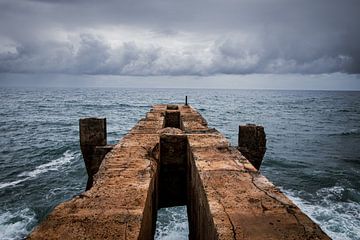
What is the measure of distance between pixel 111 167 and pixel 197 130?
3102 millimetres

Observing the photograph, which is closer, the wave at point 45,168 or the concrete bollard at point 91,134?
the concrete bollard at point 91,134

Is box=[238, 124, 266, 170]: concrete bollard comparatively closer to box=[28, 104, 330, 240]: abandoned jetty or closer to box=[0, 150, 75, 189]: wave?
box=[28, 104, 330, 240]: abandoned jetty

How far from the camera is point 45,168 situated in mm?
13055

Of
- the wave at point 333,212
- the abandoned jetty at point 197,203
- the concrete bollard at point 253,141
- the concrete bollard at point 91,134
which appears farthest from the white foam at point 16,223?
the wave at point 333,212

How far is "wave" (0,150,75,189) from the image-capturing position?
11.1 meters

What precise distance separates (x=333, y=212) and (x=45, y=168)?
12.2 m

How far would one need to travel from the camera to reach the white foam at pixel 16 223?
7.48 m

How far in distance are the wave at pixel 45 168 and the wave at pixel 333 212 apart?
10691 millimetres

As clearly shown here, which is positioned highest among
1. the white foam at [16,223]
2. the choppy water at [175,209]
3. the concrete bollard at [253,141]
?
the concrete bollard at [253,141]

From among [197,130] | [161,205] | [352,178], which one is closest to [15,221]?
[161,205]

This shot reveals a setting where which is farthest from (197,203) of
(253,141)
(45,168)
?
(45,168)

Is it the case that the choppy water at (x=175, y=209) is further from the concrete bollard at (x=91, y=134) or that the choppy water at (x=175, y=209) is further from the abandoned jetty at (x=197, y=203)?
the abandoned jetty at (x=197, y=203)

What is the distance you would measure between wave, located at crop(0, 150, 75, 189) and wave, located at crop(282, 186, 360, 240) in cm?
1069

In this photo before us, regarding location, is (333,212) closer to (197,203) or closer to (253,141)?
(253,141)
